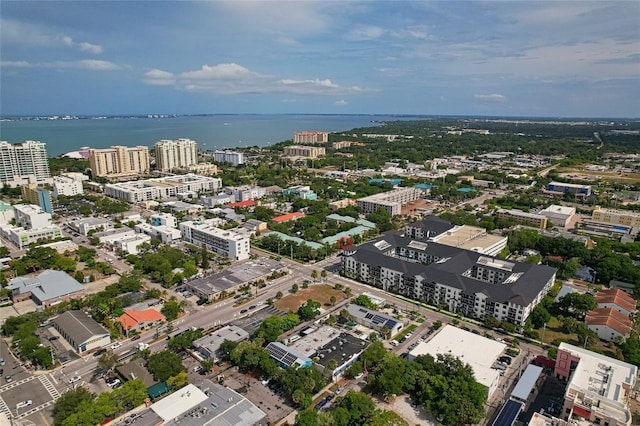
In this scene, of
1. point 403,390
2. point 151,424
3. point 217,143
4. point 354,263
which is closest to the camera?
point 151,424

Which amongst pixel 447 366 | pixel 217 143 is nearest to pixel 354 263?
pixel 447 366

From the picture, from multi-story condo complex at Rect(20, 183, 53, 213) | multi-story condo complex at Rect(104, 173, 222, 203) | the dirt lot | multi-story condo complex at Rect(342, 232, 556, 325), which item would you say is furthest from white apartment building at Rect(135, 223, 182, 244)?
multi-story condo complex at Rect(342, 232, 556, 325)

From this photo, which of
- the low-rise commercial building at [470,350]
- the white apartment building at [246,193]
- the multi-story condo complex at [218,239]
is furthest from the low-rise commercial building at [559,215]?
the white apartment building at [246,193]

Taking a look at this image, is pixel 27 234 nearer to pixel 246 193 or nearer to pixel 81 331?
pixel 81 331

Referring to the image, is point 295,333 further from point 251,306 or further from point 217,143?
point 217,143

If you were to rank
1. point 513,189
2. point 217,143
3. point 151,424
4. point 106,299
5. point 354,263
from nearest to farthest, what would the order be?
1. point 151,424
2. point 106,299
3. point 354,263
4. point 513,189
5. point 217,143

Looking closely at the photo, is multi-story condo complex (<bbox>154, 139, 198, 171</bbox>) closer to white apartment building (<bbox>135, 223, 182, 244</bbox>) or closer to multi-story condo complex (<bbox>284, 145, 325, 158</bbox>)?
multi-story condo complex (<bbox>284, 145, 325, 158</bbox>)
